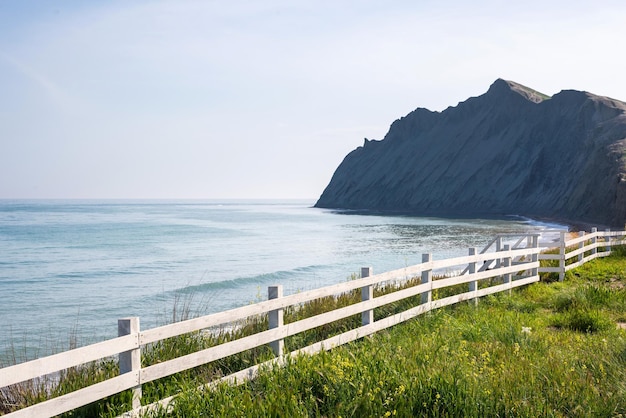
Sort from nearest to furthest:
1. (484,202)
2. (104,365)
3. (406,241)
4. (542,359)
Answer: (542,359)
(104,365)
(406,241)
(484,202)

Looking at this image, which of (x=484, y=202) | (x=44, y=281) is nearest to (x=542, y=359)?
(x=44, y=281)

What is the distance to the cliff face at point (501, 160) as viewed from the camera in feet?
303

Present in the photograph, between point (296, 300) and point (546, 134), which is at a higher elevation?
point (546, 134)

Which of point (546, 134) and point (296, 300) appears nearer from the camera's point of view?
point (296, 300)

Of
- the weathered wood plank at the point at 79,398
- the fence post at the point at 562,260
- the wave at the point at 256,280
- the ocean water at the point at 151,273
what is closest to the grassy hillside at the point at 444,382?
the weathered wood plank at the point at 79,398

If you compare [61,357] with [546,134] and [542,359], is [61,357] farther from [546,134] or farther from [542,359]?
[546,134]

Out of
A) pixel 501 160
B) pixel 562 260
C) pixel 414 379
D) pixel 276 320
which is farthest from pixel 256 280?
pixel 501 160

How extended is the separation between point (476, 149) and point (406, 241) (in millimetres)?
91825

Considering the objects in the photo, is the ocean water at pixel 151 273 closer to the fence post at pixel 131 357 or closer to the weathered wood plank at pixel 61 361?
the fence post at pixel 131 357

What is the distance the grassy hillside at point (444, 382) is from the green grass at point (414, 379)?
0.01 metres

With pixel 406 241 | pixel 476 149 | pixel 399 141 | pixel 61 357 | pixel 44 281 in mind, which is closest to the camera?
pixel 61 357

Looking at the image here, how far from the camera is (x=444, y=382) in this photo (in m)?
6.07

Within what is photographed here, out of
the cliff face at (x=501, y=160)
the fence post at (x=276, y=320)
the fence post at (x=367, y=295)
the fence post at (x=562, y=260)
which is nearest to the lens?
the fence post at (x=276, y=320)

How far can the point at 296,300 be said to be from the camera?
8.03 meters
